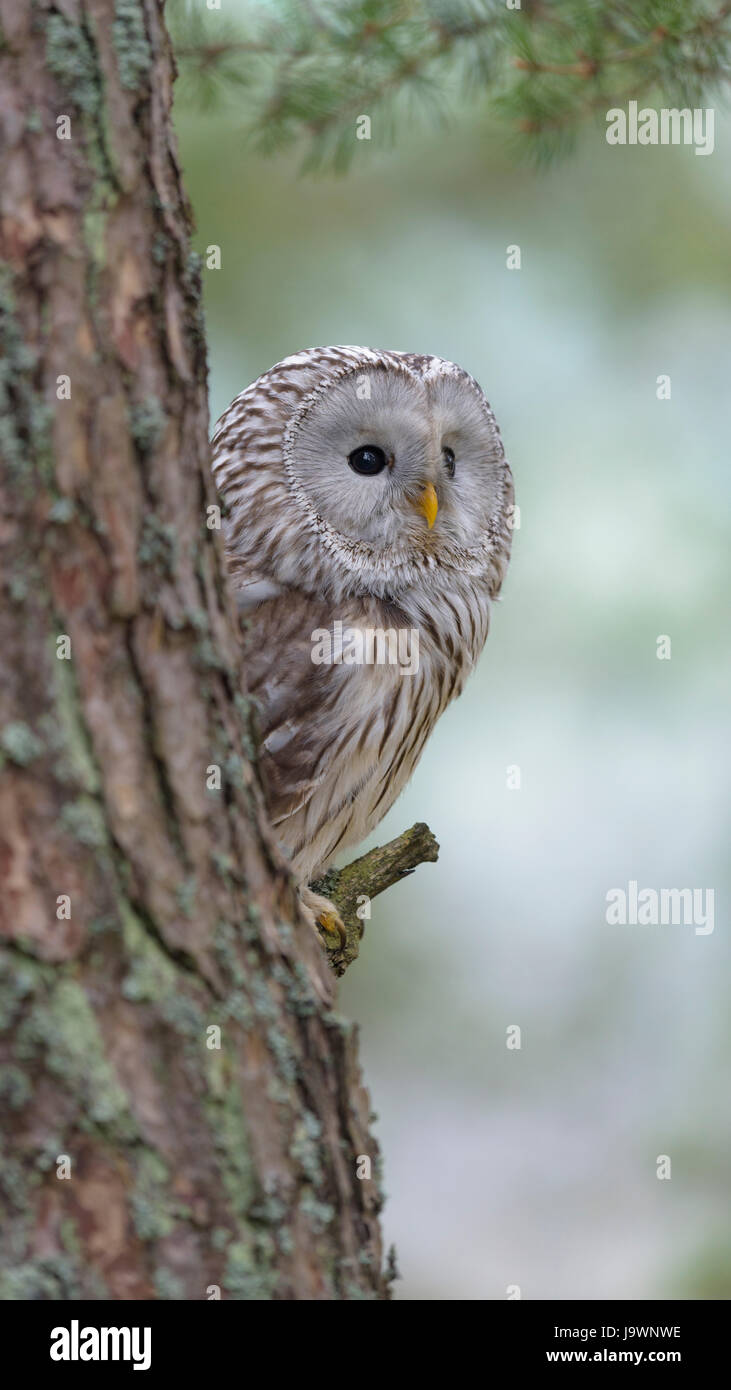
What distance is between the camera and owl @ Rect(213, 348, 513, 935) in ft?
8.16

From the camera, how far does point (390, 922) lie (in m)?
5.66

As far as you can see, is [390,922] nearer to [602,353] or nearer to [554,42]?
[602,353]

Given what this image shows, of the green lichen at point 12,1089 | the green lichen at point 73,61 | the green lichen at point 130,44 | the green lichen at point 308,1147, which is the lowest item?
the green lichen at point 308,1147

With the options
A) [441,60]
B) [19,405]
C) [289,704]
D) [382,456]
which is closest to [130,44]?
[19,405]

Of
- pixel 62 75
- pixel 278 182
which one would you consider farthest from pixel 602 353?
pixel 62 75

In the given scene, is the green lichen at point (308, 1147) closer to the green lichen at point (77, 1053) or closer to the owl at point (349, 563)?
the green lichen at point (77, 1053)

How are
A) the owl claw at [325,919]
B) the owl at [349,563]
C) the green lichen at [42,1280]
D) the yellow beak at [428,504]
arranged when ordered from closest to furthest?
1. the green lichen at [42,1280]
2. the owl claw at [325,919]
3. the owl at [349,563]
4. the yellow beak at [428,504]

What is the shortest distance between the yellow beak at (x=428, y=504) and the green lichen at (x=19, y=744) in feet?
5.10

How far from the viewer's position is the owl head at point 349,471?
2.64m

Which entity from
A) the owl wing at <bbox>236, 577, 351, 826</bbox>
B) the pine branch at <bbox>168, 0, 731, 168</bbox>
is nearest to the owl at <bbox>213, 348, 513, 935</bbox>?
the owl wing at <bbox>236, 577, 351, 826</bbox>

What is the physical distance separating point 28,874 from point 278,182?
14.9ft

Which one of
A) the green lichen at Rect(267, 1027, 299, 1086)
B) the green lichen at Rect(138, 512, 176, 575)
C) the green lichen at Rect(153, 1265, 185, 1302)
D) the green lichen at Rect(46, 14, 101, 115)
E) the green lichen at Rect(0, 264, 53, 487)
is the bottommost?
the green lichen at Rect(153, 1265, 185, 1302)

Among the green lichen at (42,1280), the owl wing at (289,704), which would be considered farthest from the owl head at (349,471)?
the green lichen at (42,1280)

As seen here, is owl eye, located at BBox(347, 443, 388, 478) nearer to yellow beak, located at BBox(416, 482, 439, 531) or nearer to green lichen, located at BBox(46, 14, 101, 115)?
yellow beak, located at BBox(416, 482, 439, 531)
